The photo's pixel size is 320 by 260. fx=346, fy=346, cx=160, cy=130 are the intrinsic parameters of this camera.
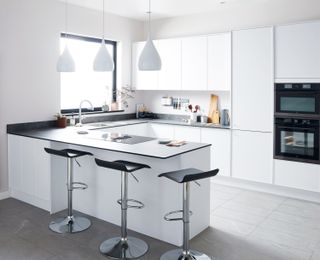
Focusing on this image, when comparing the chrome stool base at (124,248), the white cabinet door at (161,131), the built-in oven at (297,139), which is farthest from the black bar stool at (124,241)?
the white cabinet door at (161,131)

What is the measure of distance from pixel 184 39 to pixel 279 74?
1.72 m

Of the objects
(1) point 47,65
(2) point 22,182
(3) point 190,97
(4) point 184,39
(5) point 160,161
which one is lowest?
(2) point 22,182

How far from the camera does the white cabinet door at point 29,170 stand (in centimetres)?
410

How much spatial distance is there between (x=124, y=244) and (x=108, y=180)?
0.78m

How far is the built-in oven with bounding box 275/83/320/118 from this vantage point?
4398mm

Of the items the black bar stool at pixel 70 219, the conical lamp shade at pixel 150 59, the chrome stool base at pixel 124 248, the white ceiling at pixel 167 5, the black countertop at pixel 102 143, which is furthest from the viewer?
the white ceiling at pixel 167 5

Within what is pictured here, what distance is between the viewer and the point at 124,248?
3178mm

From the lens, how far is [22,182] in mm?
4410

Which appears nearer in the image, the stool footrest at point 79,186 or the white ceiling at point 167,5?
the stool footrest at point 79,186

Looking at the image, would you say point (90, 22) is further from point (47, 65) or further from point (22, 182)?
point (22, 182)

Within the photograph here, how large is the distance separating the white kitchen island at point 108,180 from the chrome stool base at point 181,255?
202 mm

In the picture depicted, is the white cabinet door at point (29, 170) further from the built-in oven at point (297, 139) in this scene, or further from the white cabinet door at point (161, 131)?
the built-in oven at point (297, 139)

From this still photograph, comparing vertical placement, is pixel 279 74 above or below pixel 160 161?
above

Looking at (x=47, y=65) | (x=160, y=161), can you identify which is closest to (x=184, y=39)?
(x=47, y=65)
